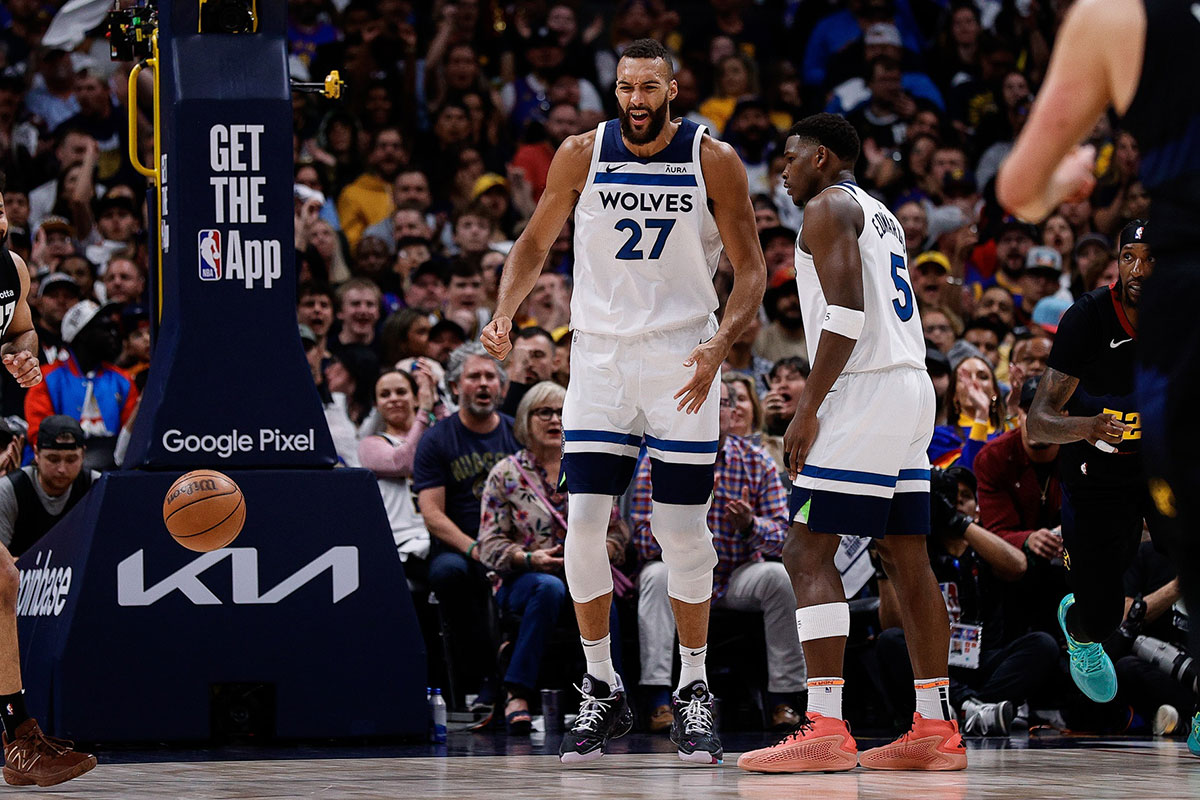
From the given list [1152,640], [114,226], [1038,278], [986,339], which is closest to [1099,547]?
[1152,640]

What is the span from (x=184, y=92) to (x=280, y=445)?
59.7 inches

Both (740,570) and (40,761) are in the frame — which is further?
(740,570)

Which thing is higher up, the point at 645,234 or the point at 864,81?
the point at 864,81

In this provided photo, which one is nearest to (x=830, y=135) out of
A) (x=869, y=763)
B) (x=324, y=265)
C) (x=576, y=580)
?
(x=576, y=580)

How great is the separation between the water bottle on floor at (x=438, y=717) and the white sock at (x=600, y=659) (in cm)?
93

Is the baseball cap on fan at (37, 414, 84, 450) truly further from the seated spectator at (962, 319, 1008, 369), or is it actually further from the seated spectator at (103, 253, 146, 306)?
the seated spectator at (962, 319, 1008, 369)

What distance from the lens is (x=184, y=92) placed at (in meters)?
6.84

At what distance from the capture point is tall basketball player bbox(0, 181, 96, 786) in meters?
5.43

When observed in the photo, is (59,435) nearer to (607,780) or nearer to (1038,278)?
(607,780)

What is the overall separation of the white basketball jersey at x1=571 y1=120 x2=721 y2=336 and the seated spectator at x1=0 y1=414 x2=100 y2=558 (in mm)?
3038

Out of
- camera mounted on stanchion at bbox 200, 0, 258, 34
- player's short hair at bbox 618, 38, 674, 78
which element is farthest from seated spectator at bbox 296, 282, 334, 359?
player's short hair at bbox 618, 38, 674, 78

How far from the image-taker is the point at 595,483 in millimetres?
6234

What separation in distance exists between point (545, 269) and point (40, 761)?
7.20 metres

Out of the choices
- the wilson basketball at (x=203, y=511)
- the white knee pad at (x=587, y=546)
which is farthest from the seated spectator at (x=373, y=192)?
the white knee pad at (x=587, y=546)
